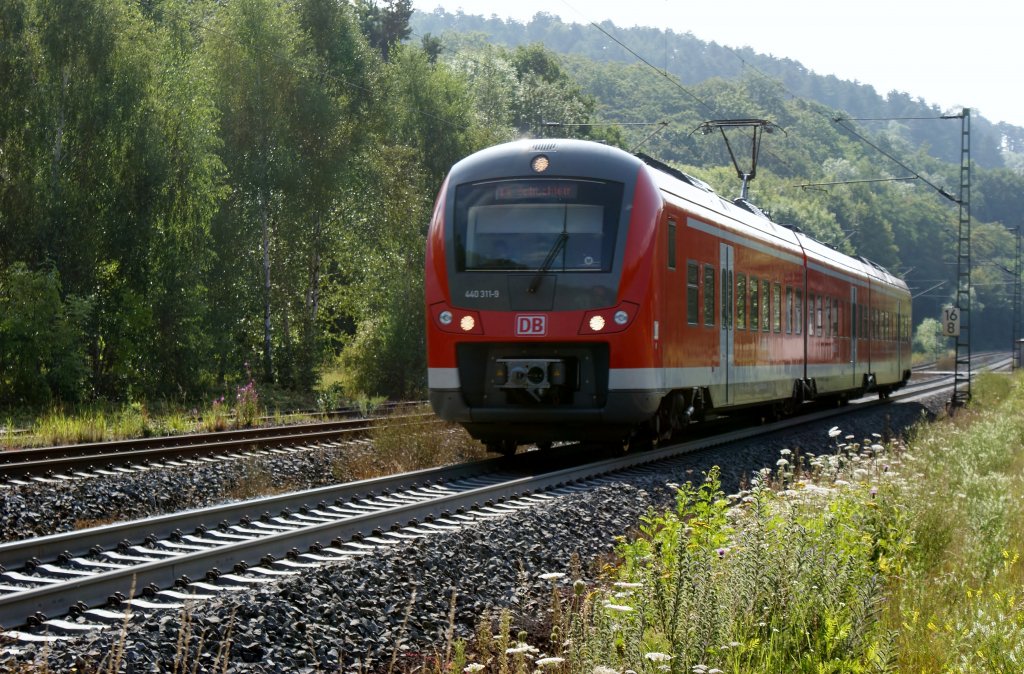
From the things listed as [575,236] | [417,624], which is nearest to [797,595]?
[417,624]

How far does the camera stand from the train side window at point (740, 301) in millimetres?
16219

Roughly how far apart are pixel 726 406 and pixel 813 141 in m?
152

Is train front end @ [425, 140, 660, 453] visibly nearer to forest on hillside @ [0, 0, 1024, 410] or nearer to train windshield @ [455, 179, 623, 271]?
train windshield @ [455, 179, 623, 271]

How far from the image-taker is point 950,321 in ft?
111

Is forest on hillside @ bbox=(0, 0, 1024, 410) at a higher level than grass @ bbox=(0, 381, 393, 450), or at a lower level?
higher

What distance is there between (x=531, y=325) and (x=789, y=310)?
8150 millimetres

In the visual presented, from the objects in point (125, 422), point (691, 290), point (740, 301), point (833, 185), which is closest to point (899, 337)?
point (740, 301)

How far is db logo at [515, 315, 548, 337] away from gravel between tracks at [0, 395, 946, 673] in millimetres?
2751

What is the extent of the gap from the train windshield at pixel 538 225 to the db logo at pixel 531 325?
1.66 feet

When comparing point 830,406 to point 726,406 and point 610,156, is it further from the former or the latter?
point 610,156

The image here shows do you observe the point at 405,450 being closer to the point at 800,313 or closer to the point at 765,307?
the point at 765,307

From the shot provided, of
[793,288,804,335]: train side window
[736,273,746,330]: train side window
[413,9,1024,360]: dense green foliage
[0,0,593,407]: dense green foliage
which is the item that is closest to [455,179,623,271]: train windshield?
[736,273,746,330]: train side window

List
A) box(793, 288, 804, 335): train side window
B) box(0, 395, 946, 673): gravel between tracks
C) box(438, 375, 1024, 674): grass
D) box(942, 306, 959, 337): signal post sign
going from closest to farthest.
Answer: box(438, 375, 1024, 674): grass → box(0, 395, 946, 673): gravel between tracks → box(793, 288, 804, 335): train side window → box(942, 306, 959, 337): signal post sign

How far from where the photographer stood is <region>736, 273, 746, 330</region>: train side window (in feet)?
53.2
